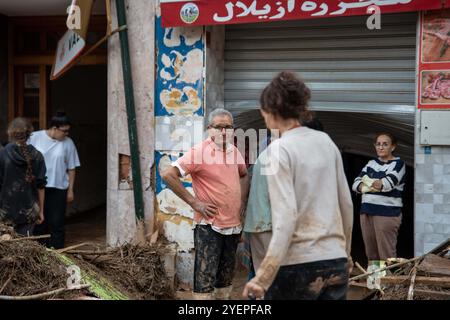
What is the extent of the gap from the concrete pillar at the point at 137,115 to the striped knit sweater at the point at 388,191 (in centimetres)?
241

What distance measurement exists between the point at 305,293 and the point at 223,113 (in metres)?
2.18

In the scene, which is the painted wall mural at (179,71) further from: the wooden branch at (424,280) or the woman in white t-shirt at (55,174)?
the wooden branch at (424,280)

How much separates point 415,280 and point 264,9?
10.4ft

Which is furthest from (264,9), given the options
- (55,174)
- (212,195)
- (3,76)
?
(3,76)

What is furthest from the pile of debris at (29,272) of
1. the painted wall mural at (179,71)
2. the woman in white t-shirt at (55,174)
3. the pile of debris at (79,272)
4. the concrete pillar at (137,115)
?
the painted wall mural at (179,71)

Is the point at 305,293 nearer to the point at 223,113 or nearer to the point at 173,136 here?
the point at 223,113

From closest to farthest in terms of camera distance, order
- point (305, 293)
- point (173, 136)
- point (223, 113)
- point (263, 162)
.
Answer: point (305, 293)
point (263, 162)
point (223, 113)
point (173, 136)

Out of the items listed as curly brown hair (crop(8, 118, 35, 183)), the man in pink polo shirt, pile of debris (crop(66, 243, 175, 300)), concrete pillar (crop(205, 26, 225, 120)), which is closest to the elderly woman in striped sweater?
the man in pink polo shirt

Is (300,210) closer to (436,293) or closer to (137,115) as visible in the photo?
(436,293)

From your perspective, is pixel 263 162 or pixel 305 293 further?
pixel 263 162

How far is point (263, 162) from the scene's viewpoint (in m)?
3.22

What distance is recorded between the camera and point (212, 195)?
4.77 meters

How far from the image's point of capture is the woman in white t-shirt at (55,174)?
22.9 feet
